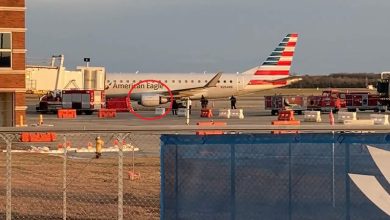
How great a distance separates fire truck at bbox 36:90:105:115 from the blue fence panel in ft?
161

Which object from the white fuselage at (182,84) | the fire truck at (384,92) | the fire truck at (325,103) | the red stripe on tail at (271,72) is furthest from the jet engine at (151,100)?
the fire truck at (384,92)

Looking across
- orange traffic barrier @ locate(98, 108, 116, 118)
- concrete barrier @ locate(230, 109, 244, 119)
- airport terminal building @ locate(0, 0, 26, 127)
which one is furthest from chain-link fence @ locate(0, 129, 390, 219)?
orange traffic barrier @ locate(98, 108, 116, 118)

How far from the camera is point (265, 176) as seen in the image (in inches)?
387

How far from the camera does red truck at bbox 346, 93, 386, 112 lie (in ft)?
201

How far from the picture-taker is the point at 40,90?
6209cm

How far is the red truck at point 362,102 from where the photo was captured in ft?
201

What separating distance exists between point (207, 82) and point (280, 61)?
8.26 meters

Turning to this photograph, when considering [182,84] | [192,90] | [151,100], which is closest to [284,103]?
[151,100]

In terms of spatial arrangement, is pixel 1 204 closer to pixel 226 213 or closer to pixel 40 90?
pixel 226 213

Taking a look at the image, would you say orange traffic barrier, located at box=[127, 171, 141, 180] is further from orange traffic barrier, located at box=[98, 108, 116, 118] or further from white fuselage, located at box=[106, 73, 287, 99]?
white fuselage, located at box=[106, 73, 287, 99]

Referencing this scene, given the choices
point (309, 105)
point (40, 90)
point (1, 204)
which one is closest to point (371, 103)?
point (309, 105)

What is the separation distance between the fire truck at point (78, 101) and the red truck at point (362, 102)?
18321mm

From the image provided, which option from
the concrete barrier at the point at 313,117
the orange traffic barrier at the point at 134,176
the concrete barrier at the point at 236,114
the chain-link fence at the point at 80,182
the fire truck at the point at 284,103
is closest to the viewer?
the chain-link fence at the point at 80,182

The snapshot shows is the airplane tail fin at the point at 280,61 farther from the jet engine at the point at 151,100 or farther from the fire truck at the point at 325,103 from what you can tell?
the fire truck at the point at 325,103
